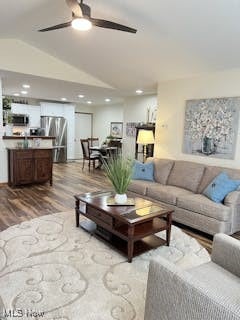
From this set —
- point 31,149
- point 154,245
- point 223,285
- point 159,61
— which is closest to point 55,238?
point 154,245

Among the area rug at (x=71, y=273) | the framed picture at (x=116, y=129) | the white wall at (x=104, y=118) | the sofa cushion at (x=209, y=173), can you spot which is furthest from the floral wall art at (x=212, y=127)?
the white wall at (x=104, y=118)

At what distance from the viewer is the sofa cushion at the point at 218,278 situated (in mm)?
1455

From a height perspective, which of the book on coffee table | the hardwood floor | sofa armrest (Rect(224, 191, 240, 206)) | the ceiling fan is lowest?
the hardwood floor

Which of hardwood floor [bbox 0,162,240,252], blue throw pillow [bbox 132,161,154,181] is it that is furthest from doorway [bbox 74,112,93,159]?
blue throw pillow [bbox 132,161,154,181]

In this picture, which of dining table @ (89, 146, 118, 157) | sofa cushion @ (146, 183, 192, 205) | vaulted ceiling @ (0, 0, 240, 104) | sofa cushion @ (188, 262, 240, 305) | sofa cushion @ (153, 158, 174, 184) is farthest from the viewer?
dining table @ (89, 146, 118, 157)

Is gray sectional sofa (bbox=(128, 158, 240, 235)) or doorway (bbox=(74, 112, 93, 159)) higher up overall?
doorway (bbox=(74, 112, 93, 159))

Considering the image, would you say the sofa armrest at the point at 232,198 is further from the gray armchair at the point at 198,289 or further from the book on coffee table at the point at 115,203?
the gray armchair at the point at 198,289

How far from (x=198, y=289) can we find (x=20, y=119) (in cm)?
812

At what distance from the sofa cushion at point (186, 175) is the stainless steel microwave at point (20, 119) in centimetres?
587

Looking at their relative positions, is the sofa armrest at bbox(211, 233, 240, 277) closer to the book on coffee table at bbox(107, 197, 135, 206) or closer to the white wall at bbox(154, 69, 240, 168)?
the book on coffee table at bbox(107, 197, 135, 206)

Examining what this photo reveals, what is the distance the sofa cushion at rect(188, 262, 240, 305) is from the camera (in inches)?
57.3

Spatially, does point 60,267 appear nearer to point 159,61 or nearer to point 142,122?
point 159,61

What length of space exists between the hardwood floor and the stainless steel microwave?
8.28 feet

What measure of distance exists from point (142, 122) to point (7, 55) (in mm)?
3943
